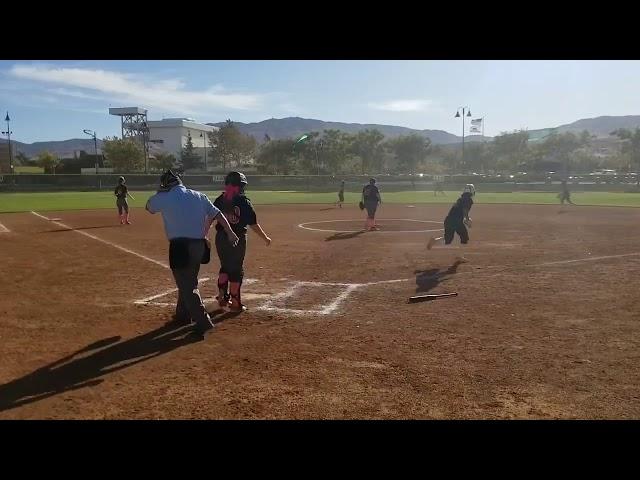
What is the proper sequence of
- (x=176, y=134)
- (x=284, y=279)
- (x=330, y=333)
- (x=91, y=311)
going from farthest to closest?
(x=176, y=134) → (x=284, y=279) → (x=91, y=311) → (x=330, y=333)

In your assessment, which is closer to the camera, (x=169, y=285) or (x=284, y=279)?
(x=169, y=285)

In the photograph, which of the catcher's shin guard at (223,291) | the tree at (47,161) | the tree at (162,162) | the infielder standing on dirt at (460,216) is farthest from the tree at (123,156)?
the catcher's shin guard at (223,291)

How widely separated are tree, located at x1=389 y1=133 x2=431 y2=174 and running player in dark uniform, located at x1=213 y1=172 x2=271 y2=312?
312 ft

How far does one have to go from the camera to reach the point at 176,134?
128125mm

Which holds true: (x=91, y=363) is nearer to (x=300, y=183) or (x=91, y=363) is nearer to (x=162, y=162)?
(x=300, y=183)

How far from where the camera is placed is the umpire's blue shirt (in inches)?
233

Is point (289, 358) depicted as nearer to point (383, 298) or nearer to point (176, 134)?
point (383, 298)

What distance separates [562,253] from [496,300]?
577 centimetres

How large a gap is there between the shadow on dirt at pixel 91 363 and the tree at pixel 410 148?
3815 inches

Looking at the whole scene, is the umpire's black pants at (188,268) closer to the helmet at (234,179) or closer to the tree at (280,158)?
the helmet at (234,179)

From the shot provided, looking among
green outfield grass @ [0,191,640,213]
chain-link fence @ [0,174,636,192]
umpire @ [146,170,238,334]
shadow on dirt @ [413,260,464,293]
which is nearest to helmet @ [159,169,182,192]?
umpire @ [146,170,238,334]
